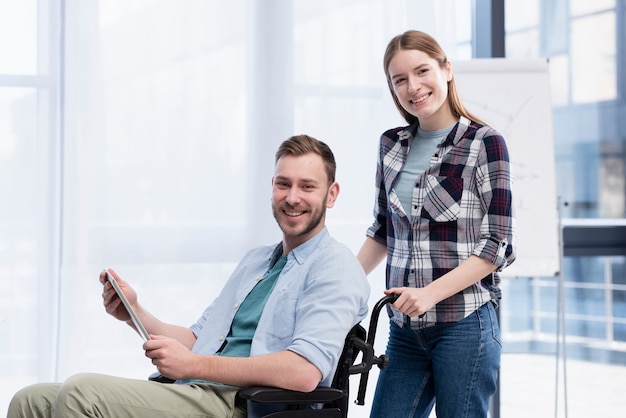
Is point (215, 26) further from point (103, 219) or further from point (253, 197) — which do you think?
point (103, 219)

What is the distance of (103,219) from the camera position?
2928mm

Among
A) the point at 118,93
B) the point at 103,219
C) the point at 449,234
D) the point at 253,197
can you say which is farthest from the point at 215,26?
the point at 449,234

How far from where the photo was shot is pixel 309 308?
170 centimetres

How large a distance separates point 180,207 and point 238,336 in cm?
128

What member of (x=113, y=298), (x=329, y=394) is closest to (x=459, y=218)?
(x=329, y=394)

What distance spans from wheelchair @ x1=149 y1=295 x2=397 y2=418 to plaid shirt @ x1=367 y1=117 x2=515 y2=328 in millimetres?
172

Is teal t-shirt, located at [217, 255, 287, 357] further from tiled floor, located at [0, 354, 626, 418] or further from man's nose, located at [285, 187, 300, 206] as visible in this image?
tiled floor, located at [0, 354, 626, 418]

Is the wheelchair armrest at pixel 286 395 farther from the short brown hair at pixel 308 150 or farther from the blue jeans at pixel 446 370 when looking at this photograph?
the short brown hair at pixel 308 150

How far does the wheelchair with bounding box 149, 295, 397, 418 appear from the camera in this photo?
1561 mm

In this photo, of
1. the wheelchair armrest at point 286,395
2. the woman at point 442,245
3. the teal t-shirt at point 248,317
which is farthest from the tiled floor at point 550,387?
the wheelchair armrest at point 286,395

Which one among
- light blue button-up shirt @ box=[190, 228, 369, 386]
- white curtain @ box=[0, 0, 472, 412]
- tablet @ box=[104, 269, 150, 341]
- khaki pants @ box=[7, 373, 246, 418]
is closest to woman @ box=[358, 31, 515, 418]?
light blue button-up shirt @ box=[190, 228, 369, 386]

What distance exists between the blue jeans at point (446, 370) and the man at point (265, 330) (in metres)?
0.23

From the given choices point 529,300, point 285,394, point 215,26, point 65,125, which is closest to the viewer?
point 285,394

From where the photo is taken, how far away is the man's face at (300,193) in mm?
1818
